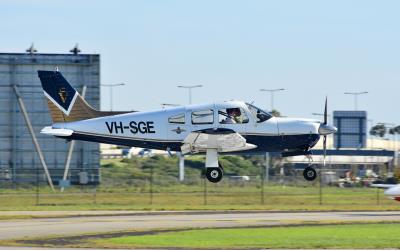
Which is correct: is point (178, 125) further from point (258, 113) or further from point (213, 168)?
point (258, 113)

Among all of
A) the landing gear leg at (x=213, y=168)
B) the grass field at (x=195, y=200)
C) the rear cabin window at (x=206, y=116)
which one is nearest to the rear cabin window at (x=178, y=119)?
the rear cabin window at (x=206, y=116)

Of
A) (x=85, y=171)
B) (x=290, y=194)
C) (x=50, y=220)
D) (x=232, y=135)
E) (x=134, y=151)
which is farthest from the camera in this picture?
(x=134, y=151)

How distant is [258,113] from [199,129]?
2730mm

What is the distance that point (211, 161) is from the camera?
48.7 meters

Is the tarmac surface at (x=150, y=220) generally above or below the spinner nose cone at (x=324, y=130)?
below

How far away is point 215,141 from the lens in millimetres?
47688

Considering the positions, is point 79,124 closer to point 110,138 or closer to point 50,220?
point 110,138

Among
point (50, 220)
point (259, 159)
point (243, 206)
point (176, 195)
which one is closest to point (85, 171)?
point (176, 195)

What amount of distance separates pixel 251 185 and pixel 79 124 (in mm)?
53915

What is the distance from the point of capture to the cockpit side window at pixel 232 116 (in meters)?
47.1

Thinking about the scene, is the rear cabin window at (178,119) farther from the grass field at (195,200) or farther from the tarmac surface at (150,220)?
the grass field at (195,200)

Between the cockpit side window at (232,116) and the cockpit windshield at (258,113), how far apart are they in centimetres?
38

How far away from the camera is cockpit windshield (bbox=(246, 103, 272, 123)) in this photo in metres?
47.7

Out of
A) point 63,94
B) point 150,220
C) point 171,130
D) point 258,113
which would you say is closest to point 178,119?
point 171,130
